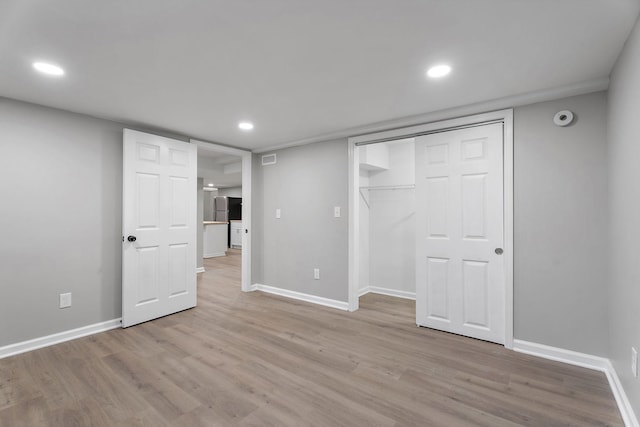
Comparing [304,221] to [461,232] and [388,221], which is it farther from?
[461,232]

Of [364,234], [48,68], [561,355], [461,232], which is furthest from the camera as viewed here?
[364,234]

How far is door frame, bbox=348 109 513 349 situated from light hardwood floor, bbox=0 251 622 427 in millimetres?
518

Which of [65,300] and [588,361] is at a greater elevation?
[65,300]

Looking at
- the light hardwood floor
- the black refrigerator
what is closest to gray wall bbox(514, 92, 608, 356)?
the light hardwood floor

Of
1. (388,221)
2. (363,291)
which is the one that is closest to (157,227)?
(363,291)

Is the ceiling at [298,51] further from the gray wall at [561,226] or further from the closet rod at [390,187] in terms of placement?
the closet rod at [390,187]

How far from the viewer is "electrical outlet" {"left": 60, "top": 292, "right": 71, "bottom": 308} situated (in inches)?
114

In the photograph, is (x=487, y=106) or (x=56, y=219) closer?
(x=487, y=106)

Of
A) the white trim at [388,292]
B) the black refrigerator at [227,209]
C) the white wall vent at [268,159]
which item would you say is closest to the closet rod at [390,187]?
the white wall vent at [268,159]

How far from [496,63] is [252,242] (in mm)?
3809

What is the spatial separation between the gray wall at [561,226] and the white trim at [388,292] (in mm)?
1788

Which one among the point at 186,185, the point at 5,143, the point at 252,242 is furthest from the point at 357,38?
the point at 252,242

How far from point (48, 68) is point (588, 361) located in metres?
4.58

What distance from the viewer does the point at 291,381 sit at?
2201mm
